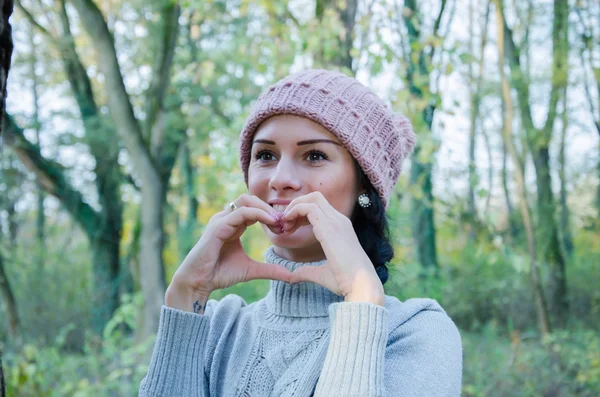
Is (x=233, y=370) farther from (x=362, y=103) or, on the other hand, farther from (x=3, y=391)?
(x=362, y=103)

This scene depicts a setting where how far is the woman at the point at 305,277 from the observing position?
63.2 inches

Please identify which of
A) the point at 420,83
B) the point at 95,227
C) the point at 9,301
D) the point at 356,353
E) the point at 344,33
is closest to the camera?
the point at 356,353

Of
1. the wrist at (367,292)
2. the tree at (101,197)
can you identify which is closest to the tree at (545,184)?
the tree at (101,197)

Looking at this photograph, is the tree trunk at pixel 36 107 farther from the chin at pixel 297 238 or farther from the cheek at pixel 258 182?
the chin at pixel 297 238

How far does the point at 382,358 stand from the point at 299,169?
635mm

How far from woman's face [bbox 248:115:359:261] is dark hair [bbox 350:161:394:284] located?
0.29 feet

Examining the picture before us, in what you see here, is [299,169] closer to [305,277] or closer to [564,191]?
[305,277]

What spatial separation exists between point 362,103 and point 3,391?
Result: 1.41m

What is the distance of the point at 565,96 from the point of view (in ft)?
32.2

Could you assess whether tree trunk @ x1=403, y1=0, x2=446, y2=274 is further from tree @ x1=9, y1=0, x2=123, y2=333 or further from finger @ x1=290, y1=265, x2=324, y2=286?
tree @ x1=9, y1=0, x2=123, y2=333

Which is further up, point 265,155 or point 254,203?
point 265,155

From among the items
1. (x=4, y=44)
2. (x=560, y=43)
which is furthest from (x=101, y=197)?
(x=4, y=44)

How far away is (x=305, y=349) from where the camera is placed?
1.79 m

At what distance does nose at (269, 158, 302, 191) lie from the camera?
5.95 feet
